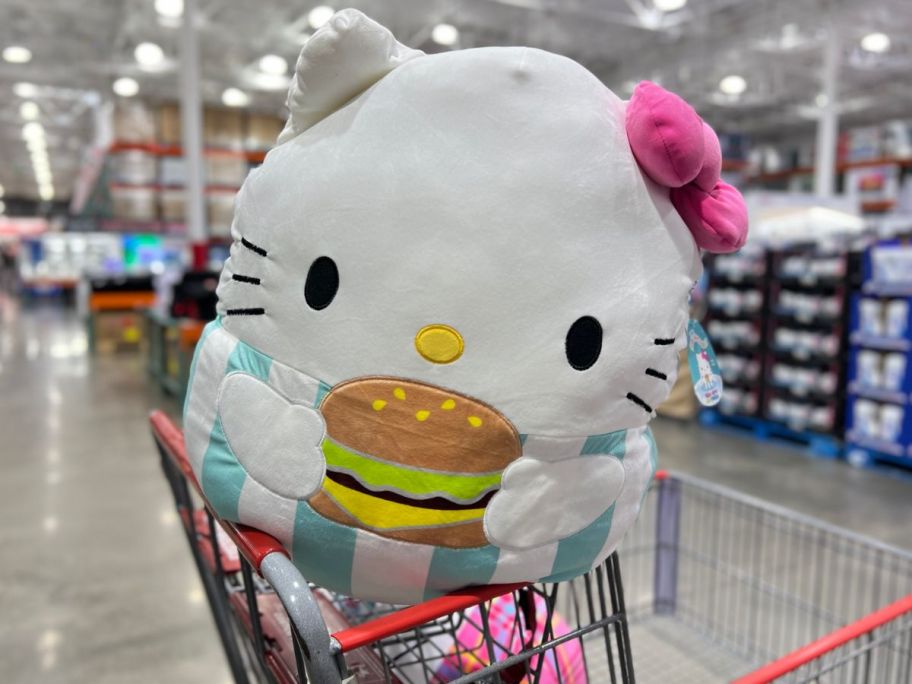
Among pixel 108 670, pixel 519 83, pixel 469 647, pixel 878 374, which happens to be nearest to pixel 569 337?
pixel 519 83

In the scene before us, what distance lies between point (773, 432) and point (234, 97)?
34.1 feet

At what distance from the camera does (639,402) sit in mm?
910

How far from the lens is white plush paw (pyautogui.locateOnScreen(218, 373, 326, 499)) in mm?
851

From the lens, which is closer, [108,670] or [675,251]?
[675,251]

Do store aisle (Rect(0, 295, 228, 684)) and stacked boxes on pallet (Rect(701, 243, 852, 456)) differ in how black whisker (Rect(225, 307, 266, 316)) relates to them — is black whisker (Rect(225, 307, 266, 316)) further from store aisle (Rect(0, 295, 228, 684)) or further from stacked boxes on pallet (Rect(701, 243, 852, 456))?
stacked boxes on pallet (Rect(701, 243, 852, 456))

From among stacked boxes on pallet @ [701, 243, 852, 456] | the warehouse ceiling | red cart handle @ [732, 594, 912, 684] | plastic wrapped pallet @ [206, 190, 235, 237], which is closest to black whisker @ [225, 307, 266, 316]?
red cart handle @ [732, 594, 912, 684]

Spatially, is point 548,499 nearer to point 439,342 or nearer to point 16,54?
point 439,342

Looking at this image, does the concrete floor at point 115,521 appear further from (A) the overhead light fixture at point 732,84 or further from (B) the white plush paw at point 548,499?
(A) the overhead light fixture at point 732,84

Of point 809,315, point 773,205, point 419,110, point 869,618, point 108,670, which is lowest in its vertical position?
point 108,670

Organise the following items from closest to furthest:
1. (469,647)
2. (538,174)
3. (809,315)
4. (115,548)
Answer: (538,174) < (469,647) < (115,548) < (809,315)

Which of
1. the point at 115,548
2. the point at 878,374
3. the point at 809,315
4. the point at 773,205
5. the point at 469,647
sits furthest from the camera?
the point at 773,205

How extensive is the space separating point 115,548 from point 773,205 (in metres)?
7.60

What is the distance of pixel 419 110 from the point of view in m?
0.84

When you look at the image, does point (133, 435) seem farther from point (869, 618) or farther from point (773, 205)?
point (773, 205)
